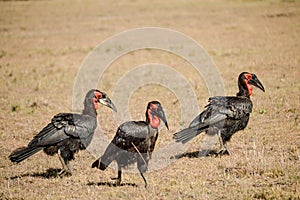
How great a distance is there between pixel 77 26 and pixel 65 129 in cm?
2051

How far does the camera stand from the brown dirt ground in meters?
7.15

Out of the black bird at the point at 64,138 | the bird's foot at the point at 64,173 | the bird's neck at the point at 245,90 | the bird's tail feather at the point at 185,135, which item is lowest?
the bird's foot at the point at 64,173

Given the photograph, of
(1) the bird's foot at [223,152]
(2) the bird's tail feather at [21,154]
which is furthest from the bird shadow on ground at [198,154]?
(2) the bird's tail feather at [21,154]

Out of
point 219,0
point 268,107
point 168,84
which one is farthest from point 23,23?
point 268,107

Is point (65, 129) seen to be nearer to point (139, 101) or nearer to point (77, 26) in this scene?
point (139, 101)

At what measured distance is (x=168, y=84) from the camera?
14.6 metres

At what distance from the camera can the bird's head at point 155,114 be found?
7.09 meters

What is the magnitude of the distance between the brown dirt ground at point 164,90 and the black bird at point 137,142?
0.37 metres

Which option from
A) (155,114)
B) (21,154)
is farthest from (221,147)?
(21,154)

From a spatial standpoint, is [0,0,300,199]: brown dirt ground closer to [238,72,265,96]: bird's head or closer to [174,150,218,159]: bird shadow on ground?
[174,150,218,159]: bird shadow on ground

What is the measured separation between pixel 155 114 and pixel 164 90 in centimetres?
694

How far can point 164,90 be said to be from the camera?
1406 cm

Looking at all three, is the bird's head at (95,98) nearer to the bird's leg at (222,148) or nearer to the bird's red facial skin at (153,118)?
the bird's red facial skin at (153,118)

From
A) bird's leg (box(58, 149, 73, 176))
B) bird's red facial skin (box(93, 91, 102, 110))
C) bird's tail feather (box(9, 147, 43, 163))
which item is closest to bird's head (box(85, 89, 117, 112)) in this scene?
bird's red facial skin (box(93, 91, 102, 110))
